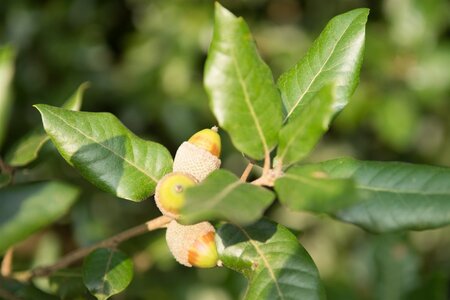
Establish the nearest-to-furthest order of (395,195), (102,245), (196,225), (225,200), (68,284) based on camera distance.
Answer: (225,200) → (395,195) → (196,225) → (102,245) → (68,284)

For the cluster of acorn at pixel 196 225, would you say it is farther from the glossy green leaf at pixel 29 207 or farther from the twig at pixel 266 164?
the glossy green leaf at pixel 29 207

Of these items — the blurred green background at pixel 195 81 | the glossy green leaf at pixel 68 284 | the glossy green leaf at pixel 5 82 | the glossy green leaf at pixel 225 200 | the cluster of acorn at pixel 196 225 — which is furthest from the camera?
the blurred green background at pixel 195 81

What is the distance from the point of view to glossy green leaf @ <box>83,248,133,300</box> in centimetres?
124

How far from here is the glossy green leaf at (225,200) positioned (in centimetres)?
89

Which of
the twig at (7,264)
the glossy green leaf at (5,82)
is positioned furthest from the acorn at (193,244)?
the glossy green leaf at (5,82)

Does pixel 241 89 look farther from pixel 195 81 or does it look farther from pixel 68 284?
pixel 195 81

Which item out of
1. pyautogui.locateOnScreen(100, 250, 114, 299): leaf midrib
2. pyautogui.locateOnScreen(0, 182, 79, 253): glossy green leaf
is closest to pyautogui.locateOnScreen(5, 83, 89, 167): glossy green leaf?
pyautogui.locateOnScreen(0, 182, 79, 253): glossy green leaf

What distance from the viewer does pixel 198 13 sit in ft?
9.05

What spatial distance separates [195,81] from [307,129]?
72.9 inches

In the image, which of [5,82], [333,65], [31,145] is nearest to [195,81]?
[5,82]

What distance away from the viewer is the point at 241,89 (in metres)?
1.08

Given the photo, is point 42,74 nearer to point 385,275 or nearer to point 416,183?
point 385,275

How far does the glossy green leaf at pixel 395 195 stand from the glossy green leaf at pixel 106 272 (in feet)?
1.54

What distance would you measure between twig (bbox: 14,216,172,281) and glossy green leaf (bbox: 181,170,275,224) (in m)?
0.21
